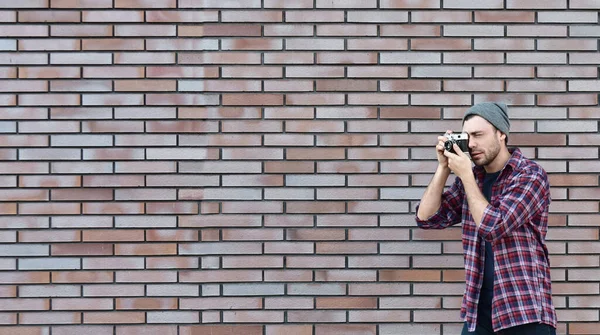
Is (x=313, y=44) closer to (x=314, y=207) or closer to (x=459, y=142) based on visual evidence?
(x=314, y=207)

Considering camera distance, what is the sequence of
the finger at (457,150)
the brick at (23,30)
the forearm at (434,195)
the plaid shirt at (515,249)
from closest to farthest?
the plaid shirt at (515,249) < the finger at (457,150) < the forearm at (434,195) < the brick at (23,30)

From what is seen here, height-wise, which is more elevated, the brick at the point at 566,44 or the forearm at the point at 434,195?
the brick at the point at 566,44

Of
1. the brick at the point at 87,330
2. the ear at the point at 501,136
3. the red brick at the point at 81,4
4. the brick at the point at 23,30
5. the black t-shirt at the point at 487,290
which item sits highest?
the red brick at the point at 81,4

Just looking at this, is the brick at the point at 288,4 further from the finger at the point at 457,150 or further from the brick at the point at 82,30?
the finger at the point at 457,150

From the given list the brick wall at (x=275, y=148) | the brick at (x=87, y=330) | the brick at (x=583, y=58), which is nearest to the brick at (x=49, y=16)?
the brick wall at (x=275, y=148)

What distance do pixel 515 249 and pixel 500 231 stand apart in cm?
17

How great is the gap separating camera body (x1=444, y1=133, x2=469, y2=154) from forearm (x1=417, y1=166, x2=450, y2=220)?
0.38 ft

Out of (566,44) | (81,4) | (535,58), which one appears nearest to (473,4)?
(535,58)

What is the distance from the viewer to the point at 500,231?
9.20 ft

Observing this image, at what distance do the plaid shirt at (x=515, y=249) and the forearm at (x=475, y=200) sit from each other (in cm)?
2

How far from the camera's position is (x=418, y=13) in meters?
3.81

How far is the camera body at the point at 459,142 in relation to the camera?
9.80 feet

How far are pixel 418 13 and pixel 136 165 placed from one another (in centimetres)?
177

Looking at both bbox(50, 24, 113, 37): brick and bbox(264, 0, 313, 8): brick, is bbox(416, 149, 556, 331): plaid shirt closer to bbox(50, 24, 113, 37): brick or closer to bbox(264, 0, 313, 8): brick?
bbox(264, 0, 313, 8): brick
